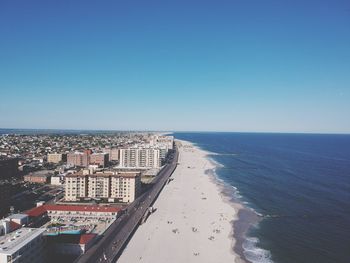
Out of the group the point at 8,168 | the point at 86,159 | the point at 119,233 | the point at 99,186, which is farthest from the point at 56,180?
the point at 119,233

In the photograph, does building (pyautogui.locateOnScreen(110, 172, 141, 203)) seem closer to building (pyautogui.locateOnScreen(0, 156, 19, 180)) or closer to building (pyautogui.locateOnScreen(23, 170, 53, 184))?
building (pyautogui.locateOnScreen(23, 170, 53, 184))

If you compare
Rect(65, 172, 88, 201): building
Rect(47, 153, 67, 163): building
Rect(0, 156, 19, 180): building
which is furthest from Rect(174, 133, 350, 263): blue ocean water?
Rect(0, 156, 19, 180): building

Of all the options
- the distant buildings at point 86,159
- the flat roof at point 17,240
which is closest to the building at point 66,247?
the flat roof at point 17,240

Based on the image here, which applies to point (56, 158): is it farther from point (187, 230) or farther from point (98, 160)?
point (187, 230)

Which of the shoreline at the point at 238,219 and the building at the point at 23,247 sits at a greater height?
the building at the point at 23,247

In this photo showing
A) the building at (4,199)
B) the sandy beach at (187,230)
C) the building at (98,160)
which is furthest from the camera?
the building at (98,160)

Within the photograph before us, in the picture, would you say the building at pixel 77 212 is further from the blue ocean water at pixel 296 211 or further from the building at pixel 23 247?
the blue ocean water at pixel 296 211

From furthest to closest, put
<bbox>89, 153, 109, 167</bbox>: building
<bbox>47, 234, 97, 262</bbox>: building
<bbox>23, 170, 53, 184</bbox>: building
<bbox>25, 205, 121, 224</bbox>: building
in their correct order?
<bbox>89, 153, 109, 167</bbox>: building < <bbox>23, 170, 53, 184</bbox>: building < <bbox>25, 205, 121, 224</bbox>: building < <bbox>47, 234, 97, 262</bbox>: building
